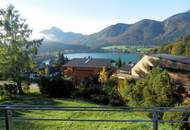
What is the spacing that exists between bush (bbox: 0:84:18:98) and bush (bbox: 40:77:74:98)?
9.44 ft

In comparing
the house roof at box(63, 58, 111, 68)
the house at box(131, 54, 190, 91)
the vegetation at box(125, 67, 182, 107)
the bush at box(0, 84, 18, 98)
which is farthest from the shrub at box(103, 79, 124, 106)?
the house roof at box(63, 58, 111, 68)

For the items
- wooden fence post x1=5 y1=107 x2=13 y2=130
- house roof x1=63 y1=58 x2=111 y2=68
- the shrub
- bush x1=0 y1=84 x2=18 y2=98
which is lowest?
the shrub

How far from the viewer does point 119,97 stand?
34.8 metres

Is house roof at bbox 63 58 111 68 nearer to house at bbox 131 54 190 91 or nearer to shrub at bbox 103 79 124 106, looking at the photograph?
house at bbox 131 54 190 91

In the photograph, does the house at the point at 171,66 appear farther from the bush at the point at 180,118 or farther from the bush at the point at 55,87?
the bush at the point at 180,118

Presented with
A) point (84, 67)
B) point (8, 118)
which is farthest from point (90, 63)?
point (8, 118)

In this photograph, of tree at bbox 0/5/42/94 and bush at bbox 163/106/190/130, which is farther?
tree at bbox 0/5/42/94

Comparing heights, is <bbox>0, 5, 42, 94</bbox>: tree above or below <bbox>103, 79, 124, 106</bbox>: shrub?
above

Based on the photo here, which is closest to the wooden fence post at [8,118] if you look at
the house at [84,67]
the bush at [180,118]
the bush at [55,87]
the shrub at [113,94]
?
the bush at [180,118]

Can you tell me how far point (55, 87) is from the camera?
35.9 metres

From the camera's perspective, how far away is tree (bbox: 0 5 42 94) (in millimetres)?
34781

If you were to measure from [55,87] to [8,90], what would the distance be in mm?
4742

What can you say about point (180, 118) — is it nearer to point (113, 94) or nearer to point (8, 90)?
point (113, 94)

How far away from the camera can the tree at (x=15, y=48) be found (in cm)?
3478
